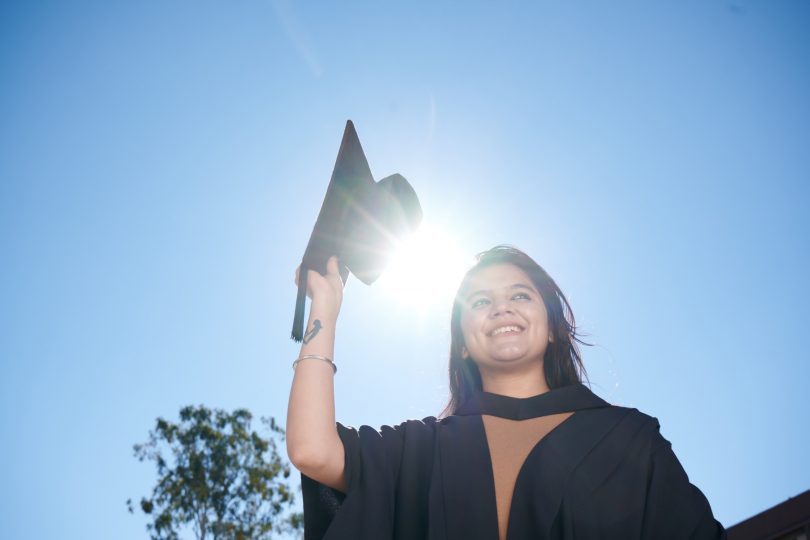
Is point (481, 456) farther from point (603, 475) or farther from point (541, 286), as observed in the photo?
point (541, 286)

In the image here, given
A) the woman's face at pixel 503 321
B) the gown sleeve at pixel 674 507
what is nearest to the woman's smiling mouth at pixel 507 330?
the woman's face at pixel 503 321

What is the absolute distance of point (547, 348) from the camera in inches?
106

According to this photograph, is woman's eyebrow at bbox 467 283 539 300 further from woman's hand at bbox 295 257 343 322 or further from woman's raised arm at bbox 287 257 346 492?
woman's raised arm at bbox 287 257 346 492

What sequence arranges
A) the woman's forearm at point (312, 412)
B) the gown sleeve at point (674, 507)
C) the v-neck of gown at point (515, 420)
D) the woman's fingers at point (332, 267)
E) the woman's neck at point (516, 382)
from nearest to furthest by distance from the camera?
the woman's forearm at point (312, 412)
the gown sleeve at point (674, 507)
the v-neck of gown at point (515, 420)
the woman's fingers at point (332, 267)
the woman's neck at point (516, 382)

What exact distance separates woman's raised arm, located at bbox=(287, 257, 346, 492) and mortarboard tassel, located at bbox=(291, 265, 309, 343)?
77mm

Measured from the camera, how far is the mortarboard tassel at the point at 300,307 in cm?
206

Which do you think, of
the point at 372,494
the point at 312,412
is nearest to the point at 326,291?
the point at 312,412

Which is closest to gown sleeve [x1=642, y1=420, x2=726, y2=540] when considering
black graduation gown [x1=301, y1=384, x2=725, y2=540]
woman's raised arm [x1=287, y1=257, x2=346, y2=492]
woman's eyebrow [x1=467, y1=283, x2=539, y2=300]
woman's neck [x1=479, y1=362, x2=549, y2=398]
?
black graduation gown [x1=301, y1=384, x2=725, y2=540]

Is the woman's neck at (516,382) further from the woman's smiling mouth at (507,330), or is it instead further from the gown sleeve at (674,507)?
the gown sleeve at (674,507)

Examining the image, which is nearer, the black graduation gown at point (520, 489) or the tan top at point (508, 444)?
the black graduation gown at point (520, 489)

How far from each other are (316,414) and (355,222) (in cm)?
77

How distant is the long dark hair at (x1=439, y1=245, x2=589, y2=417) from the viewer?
2.65 m

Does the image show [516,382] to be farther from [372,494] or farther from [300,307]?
[300,307]

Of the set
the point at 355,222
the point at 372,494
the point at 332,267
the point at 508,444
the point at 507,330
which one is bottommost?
the point at 372,494
